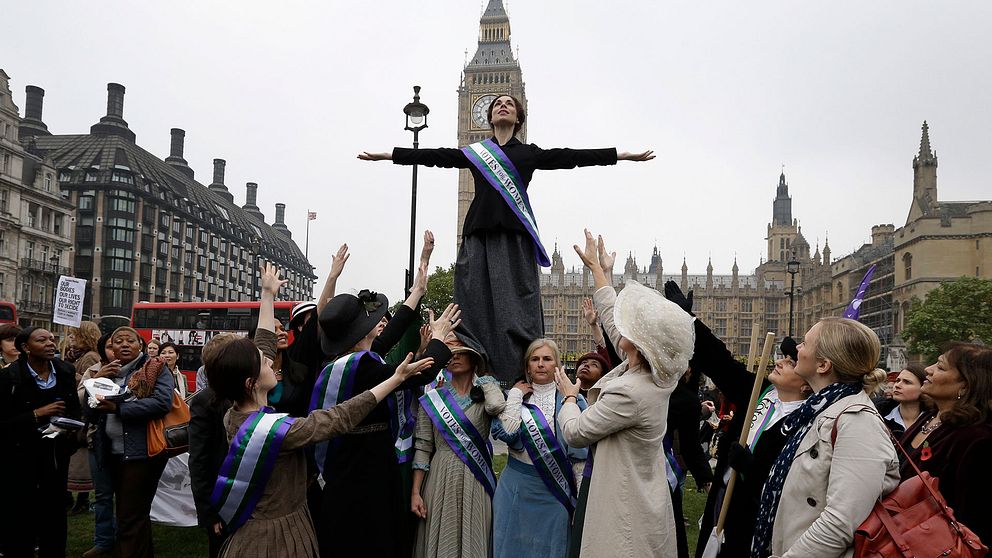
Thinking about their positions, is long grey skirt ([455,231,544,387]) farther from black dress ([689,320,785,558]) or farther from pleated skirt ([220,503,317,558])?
pleated skirt ([220,503,317,558])

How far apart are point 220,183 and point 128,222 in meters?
43.7

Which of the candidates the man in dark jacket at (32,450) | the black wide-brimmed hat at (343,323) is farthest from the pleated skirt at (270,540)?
the man in dark jacket at (32,450)

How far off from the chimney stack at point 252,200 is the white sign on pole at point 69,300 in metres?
114

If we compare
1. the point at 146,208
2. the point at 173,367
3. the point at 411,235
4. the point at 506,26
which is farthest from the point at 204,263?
the point at 173,367

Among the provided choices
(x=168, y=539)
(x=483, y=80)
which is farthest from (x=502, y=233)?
(x=483, y=80)

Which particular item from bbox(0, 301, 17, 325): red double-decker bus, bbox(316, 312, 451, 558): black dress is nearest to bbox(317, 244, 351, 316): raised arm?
bbox(316, 312, 451, 558): black dress

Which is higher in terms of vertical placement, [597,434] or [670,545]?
[597,434]

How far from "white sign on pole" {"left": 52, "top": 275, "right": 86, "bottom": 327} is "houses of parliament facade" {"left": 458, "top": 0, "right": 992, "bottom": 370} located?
52.5 m

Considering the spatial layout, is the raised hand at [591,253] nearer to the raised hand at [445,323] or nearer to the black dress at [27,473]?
the raised hand at [445,323]

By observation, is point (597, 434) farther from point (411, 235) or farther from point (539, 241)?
point (411, 235)

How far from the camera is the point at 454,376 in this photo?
436 centimetres

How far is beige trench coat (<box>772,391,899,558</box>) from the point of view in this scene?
249 centimetres

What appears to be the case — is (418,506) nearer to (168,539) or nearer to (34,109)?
(168,539)

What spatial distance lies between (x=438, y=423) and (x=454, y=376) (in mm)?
418
